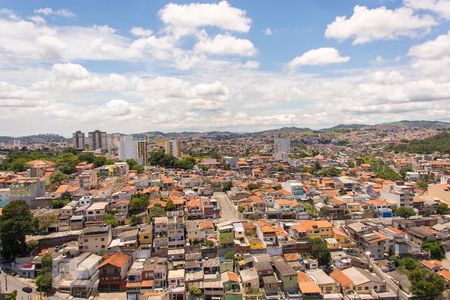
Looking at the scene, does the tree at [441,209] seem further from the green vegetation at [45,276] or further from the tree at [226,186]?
the green vegetation at [45,276]

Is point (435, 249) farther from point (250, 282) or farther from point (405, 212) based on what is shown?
point (250, 282)

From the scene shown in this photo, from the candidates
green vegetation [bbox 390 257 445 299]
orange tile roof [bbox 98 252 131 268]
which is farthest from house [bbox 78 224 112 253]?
green vegetation [bbox 390 257 445 299]

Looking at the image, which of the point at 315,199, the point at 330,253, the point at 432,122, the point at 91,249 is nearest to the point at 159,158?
the point at 315,199

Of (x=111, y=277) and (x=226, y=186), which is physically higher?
(x=226, y=186)

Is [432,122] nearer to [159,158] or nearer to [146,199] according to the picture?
[159,158]

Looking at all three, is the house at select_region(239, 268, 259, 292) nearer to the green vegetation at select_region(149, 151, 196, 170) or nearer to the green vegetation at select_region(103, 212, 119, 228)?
the green vegetation at select_region(103, 212, 119, 228)

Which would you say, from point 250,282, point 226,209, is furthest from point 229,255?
point 226,209

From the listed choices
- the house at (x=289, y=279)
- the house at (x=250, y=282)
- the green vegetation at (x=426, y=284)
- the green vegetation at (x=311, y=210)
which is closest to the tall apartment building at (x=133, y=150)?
the green vegetation at (x=311, y=210)
